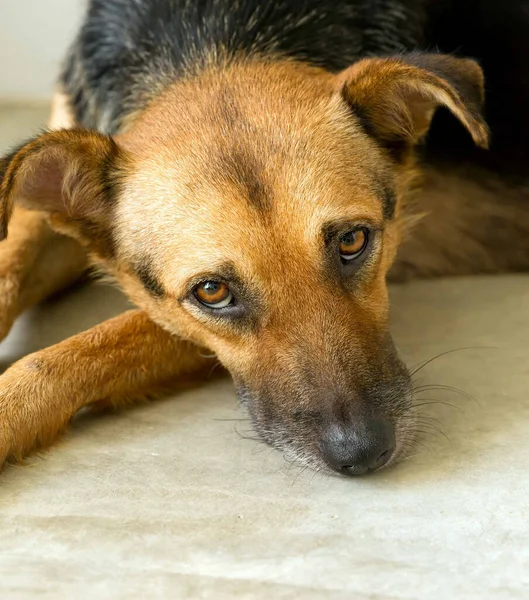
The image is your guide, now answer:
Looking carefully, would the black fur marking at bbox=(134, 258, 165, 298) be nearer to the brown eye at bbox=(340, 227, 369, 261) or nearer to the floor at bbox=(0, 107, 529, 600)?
the floor at bbox=(0, 107, 529, 600)

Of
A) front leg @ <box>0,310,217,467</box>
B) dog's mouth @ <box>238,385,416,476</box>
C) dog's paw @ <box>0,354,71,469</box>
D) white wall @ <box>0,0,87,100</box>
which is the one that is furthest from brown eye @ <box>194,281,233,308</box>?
white wall @ <box>0,0,87,100</box>

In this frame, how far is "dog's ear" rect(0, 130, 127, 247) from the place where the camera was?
2.39m

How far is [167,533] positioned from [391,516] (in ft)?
1.98

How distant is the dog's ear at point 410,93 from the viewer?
→ 2406 millimetres

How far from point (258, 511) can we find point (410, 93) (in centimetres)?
140

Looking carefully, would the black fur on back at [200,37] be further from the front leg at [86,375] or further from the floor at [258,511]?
the floor at [258,511]

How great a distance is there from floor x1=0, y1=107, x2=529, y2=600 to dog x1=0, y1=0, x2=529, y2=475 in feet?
0.37

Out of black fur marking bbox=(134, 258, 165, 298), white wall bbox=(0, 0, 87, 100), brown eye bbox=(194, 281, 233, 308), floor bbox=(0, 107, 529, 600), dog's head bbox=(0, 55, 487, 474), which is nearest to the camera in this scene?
floor bbox=(0, 107, 529, 600)

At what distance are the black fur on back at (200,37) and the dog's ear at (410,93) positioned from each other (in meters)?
0.46

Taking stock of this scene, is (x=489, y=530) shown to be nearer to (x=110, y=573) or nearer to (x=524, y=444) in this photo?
(x=524, y=444)

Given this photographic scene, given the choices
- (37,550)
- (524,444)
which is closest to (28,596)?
(37,550)

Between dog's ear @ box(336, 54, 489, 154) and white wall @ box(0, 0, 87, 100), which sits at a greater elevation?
dog's ear @ box(336, 54, 489, 154)

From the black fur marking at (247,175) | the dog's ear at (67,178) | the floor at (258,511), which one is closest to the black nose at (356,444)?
the floor at (258,511)

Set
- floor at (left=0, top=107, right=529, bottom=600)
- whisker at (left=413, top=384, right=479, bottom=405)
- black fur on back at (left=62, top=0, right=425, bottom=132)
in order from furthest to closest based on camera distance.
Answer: black fur on back at (left=62, top=0, right=425, bottom=132), whisker at (left=413, top=384, right=479, bottom=405), floor at (left=0, top=107, right=529, bottom=600)
